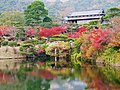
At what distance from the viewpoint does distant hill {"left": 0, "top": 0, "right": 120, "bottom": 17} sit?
87.2 meters

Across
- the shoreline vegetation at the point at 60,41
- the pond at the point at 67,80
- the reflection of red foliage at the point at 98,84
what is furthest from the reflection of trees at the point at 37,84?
the shoreline vegetation at the point at 60,41

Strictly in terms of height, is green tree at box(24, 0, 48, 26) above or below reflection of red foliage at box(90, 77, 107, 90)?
above

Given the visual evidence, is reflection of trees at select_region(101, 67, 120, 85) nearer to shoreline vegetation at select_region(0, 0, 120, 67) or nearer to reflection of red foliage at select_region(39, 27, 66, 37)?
shoreline vegetation at select_region(0, 0, 120, 67)

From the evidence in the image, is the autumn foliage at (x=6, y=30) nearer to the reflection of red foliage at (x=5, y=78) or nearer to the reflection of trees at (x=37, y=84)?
the reflection of red foliage at (x=5, y=78)

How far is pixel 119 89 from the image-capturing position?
1678cm

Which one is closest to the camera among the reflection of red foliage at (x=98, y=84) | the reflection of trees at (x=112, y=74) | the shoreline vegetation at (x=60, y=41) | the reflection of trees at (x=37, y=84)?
the reflection of red foliage at (x=98, y=84)

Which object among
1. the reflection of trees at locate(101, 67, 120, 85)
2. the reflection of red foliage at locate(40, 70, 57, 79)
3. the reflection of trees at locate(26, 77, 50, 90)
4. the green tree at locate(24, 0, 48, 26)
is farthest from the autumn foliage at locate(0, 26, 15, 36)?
the reflection of trees at locate(26, 77, 50, 90)

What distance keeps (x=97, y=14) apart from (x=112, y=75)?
114ft

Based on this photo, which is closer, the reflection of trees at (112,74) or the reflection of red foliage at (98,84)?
the reflection of red foliage at (98,84)

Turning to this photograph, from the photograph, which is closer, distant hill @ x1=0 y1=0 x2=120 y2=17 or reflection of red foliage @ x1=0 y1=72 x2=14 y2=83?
reflection of red foliage @ x1=0 y1=72 x2=14 y2=83

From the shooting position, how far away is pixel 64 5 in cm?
11188

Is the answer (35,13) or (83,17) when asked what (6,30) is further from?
(83,17)

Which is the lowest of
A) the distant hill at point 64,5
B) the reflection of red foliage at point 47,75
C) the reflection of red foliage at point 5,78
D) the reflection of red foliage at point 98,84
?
the reflection of red foliage at point 5,78

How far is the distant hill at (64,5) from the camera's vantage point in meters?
87.2
